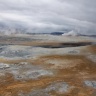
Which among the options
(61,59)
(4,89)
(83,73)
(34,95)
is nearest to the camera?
(34,95)

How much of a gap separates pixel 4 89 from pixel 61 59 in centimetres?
2066

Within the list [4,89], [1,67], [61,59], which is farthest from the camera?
[61,59]

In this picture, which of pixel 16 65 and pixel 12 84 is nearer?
pixel 12 84

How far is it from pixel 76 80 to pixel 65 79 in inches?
59.2

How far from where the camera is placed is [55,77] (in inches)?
1439

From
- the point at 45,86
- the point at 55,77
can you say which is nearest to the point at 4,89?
the point at 45,86

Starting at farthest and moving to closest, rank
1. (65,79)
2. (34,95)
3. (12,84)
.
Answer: (65,79)
(12,84)
(34,95)

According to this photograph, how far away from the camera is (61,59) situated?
50.0 metres

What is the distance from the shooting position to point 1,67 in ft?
138

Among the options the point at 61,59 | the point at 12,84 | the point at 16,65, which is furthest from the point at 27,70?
the point at 61,59

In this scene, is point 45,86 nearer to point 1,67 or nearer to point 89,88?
point 89,88

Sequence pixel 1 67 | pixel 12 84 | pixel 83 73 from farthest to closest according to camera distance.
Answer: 1. pixel 1 67
2. pixel 83 73
3. pixel 12 84

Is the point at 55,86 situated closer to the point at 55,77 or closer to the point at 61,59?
the point at 55,77

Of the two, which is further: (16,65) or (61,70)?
(16,65)
